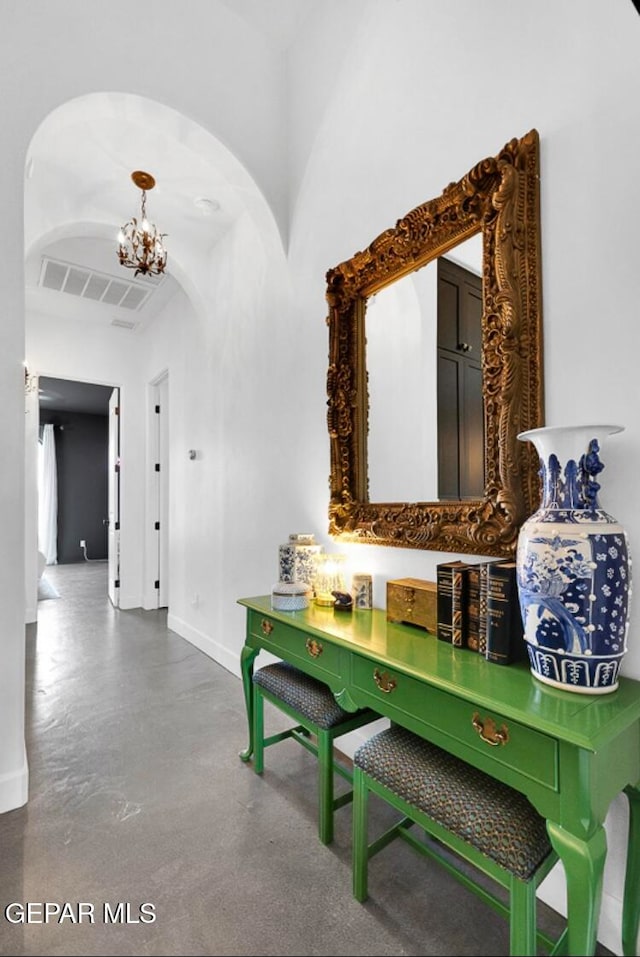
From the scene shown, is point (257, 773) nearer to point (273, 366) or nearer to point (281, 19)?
point (273, 366)

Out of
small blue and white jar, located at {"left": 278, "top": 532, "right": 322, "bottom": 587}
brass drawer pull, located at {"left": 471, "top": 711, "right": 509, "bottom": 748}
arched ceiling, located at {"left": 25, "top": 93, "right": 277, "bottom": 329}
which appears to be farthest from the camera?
arched ceiling, located at {"left": 25, "top": 93, "right": 277, "bottom": 329}

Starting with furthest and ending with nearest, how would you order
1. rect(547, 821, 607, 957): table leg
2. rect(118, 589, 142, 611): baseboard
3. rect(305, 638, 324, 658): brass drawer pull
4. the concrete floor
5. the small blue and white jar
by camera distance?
1. rect(118, 589, 142, 611): baseboard
2. the small blue and white jar
3. rect(305, 638, 324, 658): brass drawer pull
4. the concrete floor
5. rect(547, 821, 607, 957): table leg

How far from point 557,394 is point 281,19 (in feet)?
8.75

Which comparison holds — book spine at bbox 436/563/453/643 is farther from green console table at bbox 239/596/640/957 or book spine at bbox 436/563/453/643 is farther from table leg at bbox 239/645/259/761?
table leg at bbox 239/645/259/761

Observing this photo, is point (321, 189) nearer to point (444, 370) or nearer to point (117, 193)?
point (444, 370)

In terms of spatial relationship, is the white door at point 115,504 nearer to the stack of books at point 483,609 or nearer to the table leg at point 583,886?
the stack of books at point 483,609

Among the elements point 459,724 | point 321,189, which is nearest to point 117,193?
point 321,189

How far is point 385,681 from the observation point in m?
1.38

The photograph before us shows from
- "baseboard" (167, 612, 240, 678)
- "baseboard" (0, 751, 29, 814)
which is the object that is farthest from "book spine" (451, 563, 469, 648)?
"baseboard" (167, 612, 240, 678)

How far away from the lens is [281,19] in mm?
2488

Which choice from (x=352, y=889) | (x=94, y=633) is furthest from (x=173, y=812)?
(x=94, y=633)

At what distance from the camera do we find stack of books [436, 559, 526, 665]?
1.28 m

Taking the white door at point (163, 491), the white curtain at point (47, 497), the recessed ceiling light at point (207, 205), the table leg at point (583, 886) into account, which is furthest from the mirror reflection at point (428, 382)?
the white curtain at point (47, 497)

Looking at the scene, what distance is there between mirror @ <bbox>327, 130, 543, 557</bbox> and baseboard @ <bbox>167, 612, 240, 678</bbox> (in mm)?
1508
